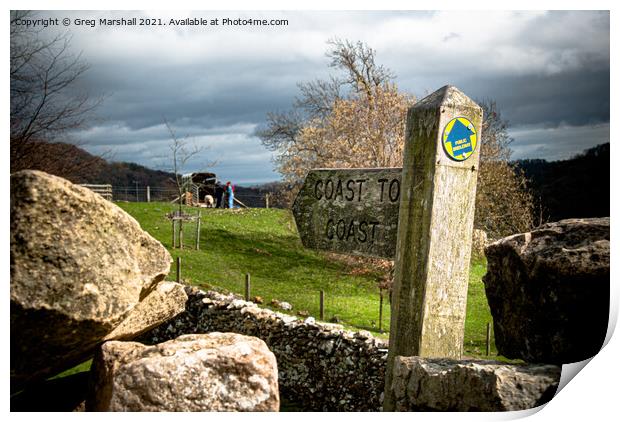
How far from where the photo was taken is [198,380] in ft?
14.3

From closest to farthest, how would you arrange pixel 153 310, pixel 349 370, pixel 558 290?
1. pixel 558 290
2. pixel 153 310
3. pixel 349 370

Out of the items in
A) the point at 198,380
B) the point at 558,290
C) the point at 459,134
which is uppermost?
the point at 459,134

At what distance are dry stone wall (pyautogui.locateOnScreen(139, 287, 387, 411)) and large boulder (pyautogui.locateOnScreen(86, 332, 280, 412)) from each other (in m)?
2.99

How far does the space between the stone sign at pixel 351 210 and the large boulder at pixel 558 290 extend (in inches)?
39.5

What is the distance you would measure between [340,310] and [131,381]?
881cm

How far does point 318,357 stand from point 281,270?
25.0ft

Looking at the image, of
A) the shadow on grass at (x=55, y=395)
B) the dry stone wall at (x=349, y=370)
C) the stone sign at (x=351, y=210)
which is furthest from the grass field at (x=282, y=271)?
the stone sign at (x=351, y=210)

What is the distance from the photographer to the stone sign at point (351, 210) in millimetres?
5188

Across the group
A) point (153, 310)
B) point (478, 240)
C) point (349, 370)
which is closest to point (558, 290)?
point (349, 370)

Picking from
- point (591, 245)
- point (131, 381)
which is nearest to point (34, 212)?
point (131, 381)

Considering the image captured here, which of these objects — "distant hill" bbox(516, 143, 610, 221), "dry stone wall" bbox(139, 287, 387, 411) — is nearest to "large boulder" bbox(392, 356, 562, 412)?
"distant hill" bbox(516, 143, 610, 221)

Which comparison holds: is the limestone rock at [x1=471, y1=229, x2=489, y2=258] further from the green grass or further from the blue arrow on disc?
the blue arrow on disc

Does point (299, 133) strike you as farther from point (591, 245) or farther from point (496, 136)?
point (591, 245)

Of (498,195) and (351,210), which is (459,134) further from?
(498,195)
